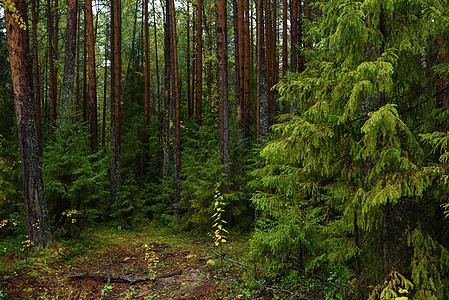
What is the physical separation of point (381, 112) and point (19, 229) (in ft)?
29.4

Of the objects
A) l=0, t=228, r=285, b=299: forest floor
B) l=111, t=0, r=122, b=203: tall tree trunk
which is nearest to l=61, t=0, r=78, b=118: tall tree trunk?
l=111, t=0, r=122, b=203: tall tree trunk

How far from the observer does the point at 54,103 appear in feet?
42.3

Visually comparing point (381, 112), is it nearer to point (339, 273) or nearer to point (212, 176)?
point (339, 273)

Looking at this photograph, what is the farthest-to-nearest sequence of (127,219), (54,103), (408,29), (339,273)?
(54,103)
(127,219)
(339,273)
(408,29)

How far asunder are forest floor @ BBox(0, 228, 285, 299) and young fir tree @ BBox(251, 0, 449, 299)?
87.3 inches

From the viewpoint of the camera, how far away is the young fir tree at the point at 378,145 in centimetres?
300

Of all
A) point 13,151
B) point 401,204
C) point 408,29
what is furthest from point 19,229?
point 408,29

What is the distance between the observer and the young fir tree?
3.00 m

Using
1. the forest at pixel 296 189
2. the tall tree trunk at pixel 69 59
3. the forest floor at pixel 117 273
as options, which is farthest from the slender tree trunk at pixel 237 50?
the tall tree trunk at pixel 69 59

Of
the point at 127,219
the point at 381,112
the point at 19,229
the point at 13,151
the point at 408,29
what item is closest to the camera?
the point at 381,112

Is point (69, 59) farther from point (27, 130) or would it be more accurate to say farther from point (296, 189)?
point (296, 189)

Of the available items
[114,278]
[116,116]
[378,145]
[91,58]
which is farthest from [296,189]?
[91,58]

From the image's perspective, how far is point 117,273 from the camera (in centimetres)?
654

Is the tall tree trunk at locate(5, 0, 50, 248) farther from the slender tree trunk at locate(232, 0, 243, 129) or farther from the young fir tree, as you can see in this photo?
the slender tree trunk at locate(232, 0, 243, 129)
